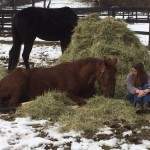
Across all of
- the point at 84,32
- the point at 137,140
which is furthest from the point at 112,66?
the point at 84,32

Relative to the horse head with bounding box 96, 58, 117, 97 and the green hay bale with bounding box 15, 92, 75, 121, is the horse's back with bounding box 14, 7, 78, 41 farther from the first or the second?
the horse head with bounding box 96, 58, 117, 97

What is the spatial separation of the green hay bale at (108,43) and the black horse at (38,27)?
2009mm

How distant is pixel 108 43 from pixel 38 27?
3.16 m

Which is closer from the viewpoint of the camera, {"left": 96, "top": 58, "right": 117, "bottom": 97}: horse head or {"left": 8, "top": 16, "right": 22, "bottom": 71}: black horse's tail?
{"left": 96, "top": 58, "right": 117, "bottom": 97}: horse head

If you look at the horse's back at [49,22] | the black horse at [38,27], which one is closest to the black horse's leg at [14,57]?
the black horse at [38,27]

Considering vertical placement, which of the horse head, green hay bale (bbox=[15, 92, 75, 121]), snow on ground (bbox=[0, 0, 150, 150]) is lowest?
snow on ground (bbox=[0, 0, 150, 150])

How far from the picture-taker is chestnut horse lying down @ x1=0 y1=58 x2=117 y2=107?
20.1 feet

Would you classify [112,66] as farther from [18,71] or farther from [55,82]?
[18,71]

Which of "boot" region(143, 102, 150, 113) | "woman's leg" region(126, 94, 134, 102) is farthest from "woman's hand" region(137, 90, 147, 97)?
"woman's leg" region(126, 94, 134, 102)

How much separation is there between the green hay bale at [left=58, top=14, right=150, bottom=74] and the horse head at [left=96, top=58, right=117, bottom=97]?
65.3 inches

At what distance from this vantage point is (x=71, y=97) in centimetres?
614

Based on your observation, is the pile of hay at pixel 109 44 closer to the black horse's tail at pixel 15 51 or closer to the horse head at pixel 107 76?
the horse head at pixel 107 76

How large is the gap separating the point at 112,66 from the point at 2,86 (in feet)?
6.27

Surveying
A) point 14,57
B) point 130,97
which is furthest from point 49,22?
point 130,97
